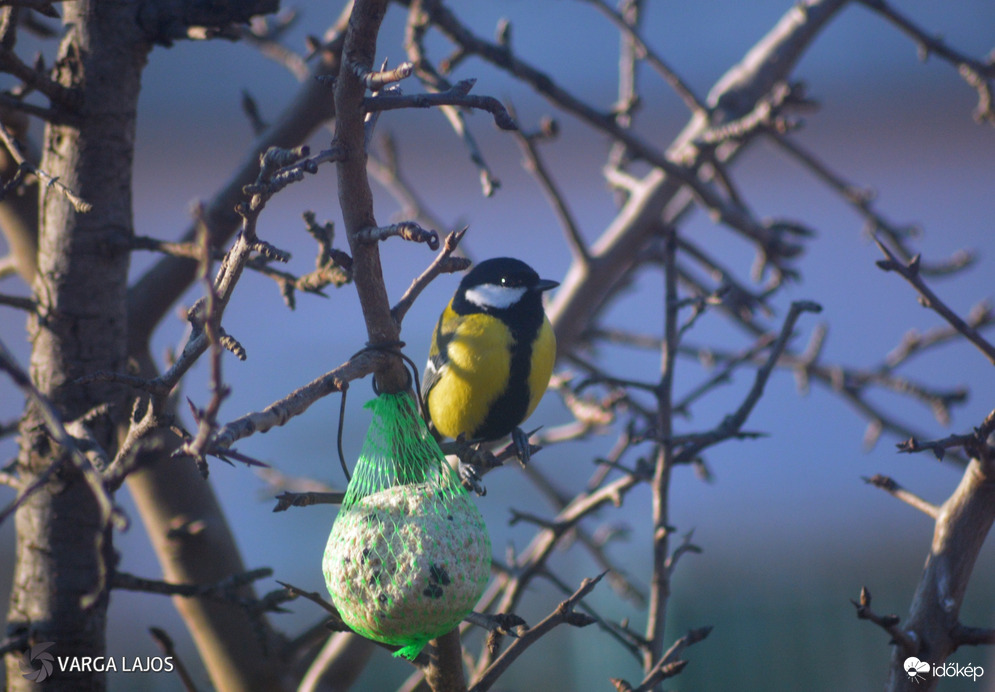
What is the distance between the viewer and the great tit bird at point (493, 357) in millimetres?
2078

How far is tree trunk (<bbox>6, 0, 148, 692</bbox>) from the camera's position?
5.66 feet

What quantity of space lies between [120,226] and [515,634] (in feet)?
4.26

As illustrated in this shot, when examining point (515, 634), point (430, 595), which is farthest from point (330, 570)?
point (515, 634)

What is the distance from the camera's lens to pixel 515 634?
1.36 m

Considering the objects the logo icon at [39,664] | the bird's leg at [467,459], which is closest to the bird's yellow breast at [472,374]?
the bird's leg at [467,459]

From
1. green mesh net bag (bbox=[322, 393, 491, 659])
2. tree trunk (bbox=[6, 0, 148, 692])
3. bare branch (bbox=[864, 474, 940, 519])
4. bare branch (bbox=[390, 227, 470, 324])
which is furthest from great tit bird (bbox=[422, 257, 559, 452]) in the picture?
bare branch (bbox=[864, 474, 940, 519])

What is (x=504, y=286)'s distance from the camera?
216cm

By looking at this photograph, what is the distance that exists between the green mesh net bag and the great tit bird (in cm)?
58

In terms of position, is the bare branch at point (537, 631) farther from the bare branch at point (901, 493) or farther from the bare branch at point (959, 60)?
the bare branch at point (959, 60)

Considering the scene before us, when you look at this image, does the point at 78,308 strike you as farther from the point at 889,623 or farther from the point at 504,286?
the point at 889,623

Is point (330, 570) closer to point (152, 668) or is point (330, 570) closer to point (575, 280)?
point (152, 668)

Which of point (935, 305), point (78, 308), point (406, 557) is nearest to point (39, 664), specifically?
point (78, 308)

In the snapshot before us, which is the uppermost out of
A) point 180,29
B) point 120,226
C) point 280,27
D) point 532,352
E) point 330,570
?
point 280,27

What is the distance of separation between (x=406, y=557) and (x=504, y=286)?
3.32 feet
